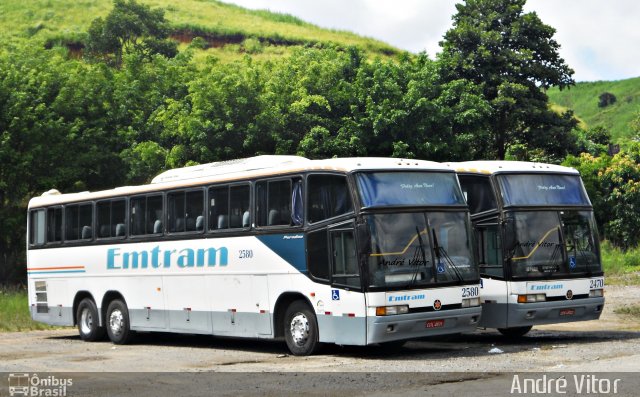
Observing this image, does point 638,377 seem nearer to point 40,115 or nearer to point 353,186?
point 353,186

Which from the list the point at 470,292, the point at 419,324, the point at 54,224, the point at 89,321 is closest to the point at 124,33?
the point at 54,224

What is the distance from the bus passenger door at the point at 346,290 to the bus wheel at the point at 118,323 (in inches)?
291

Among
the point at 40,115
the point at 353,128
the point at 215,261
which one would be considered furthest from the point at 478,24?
the point at 215,261

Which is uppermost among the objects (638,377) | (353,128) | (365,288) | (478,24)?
(478,24)

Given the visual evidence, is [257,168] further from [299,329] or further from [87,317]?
[87,317]

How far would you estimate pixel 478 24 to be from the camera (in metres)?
48.1

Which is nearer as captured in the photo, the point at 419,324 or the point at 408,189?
the point at 419,324

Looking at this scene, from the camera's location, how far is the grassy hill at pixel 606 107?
110375 mm

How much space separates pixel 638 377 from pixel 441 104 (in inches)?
1034

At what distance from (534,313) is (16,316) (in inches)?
651

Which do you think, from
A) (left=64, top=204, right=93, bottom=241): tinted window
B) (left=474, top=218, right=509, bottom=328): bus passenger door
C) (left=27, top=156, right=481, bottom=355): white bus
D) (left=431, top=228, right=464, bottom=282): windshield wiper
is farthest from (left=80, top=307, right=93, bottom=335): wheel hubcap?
(left=431, top=228, right=464, bottom=282): windshield wiper

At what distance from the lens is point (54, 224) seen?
24734 mm

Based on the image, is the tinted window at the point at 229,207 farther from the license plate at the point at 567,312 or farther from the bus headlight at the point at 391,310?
the license plate at the point at 567,312

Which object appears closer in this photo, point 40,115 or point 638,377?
point 638,377
